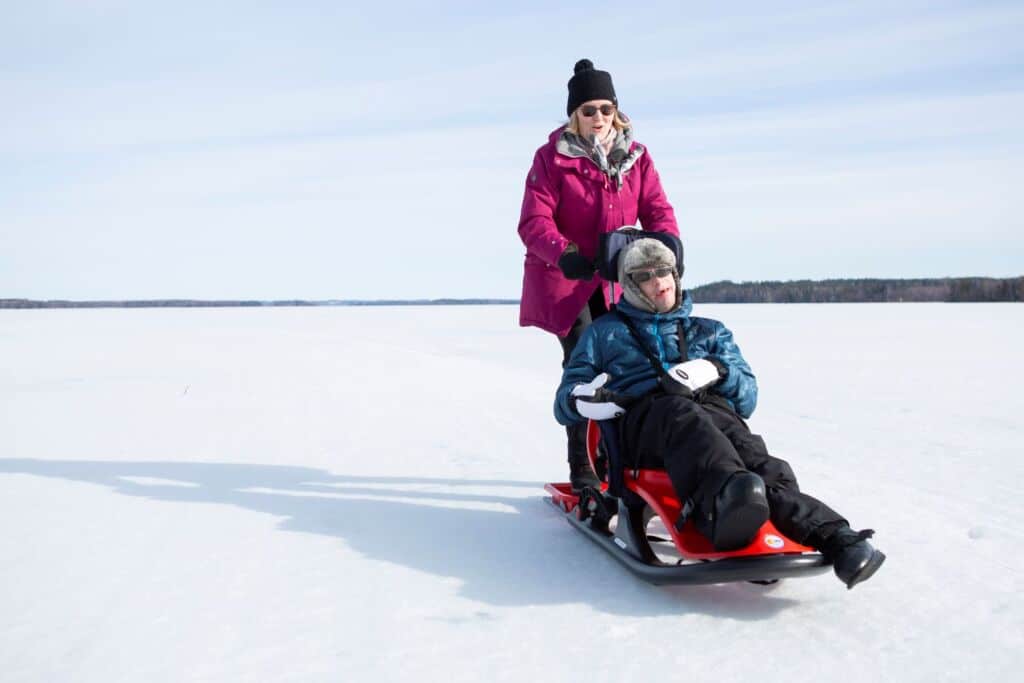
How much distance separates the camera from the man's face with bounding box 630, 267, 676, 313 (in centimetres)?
311

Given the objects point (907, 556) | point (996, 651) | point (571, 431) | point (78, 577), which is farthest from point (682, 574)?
point (78, 577)

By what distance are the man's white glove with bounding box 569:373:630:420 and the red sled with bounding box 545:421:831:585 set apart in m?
0.07

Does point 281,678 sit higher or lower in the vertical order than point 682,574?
lower

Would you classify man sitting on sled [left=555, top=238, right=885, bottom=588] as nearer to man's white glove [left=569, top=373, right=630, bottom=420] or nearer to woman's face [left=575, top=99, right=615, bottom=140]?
man's white glove [left=569, top=373, right=630, bottom=420]

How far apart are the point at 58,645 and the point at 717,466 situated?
193 cm

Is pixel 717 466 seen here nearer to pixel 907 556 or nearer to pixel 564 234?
pixel 907 556

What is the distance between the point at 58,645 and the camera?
7.68 feet

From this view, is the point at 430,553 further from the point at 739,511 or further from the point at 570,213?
the point at 570,213

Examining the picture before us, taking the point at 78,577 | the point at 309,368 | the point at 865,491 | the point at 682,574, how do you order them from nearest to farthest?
the point at 682,574 < the point at 78,577 < the point at 865,491 < the point at 309,368

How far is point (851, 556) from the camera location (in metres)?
2.33

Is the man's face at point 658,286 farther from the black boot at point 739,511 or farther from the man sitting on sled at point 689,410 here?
the black boot at point 739,511

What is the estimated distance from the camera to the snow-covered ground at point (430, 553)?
7.32ft

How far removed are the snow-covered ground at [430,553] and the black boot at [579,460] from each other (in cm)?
22

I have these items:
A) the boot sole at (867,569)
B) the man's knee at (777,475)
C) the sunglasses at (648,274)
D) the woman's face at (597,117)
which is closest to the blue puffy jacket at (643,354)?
the sunglasses at (648,274)
